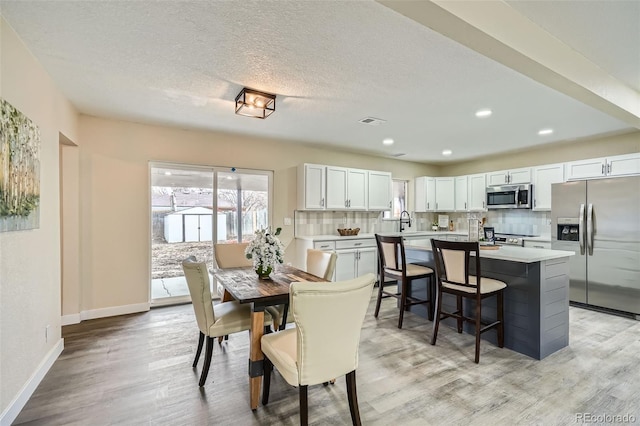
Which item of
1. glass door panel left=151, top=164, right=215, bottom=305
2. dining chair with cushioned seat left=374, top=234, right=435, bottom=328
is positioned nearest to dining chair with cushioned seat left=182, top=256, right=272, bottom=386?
dining chair with cushioned seat left=374, top=234, right=435, bottom=328

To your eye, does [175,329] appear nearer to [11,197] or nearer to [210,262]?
[210,262]

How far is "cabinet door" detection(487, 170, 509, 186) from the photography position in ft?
18.3

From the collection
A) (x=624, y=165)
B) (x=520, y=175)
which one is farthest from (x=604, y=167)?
(x=520, y=175)

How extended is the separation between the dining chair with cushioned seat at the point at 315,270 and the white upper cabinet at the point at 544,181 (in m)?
4.30

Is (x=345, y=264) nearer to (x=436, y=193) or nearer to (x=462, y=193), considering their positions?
(x=436, y=193)

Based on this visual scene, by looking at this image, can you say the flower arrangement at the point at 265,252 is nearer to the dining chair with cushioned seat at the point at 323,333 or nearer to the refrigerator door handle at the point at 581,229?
the dining chair with cushioned seat at the point at 323,333

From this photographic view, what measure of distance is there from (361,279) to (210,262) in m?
3.47

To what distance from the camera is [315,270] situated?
3006 mm

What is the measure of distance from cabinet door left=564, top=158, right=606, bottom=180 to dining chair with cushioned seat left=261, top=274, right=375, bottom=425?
4.75 metres

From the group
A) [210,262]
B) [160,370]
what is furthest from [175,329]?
[210,262]

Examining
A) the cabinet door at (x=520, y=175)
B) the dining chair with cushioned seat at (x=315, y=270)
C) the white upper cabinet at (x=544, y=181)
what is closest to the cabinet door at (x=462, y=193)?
the cabinet door at (x=520, y=175)

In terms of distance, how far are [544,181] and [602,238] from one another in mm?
1407

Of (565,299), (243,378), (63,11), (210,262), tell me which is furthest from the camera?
(210,262)

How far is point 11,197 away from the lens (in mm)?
1895
